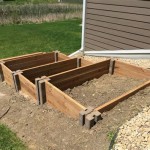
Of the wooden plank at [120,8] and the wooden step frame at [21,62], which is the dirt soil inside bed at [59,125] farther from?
the wooden plank at [120,8]

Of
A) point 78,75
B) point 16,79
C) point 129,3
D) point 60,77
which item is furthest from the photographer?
point 129,3

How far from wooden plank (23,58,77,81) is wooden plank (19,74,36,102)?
11.6 inches

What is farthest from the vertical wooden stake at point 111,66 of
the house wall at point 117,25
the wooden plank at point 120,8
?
the wooden plank at point 120,8

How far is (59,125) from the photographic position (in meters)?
4.39

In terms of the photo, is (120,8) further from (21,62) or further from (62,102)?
(62,102)

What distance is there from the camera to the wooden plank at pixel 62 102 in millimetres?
4164

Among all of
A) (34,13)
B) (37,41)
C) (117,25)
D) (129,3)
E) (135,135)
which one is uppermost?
(129,3)

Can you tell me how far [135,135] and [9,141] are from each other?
2306 millimetres

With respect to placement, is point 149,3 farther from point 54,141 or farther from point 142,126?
point 54,141

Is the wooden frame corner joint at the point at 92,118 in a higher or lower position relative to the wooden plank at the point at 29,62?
higher

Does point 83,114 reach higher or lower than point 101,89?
higher

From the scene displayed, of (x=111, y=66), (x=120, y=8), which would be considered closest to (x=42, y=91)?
(x=111, y=66)

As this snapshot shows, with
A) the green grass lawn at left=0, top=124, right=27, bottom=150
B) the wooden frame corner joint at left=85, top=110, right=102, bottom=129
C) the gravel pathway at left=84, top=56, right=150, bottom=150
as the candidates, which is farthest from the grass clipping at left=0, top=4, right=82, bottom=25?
the gravel pathway at left=84, top=56, right=150, bottom=150

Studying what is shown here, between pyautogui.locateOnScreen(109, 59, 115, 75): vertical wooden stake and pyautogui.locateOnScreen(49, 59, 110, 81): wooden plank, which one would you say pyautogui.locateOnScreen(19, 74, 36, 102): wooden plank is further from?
pyautogui.locateOnScreen(109, 59, 115, 75): vertical wooden stake
